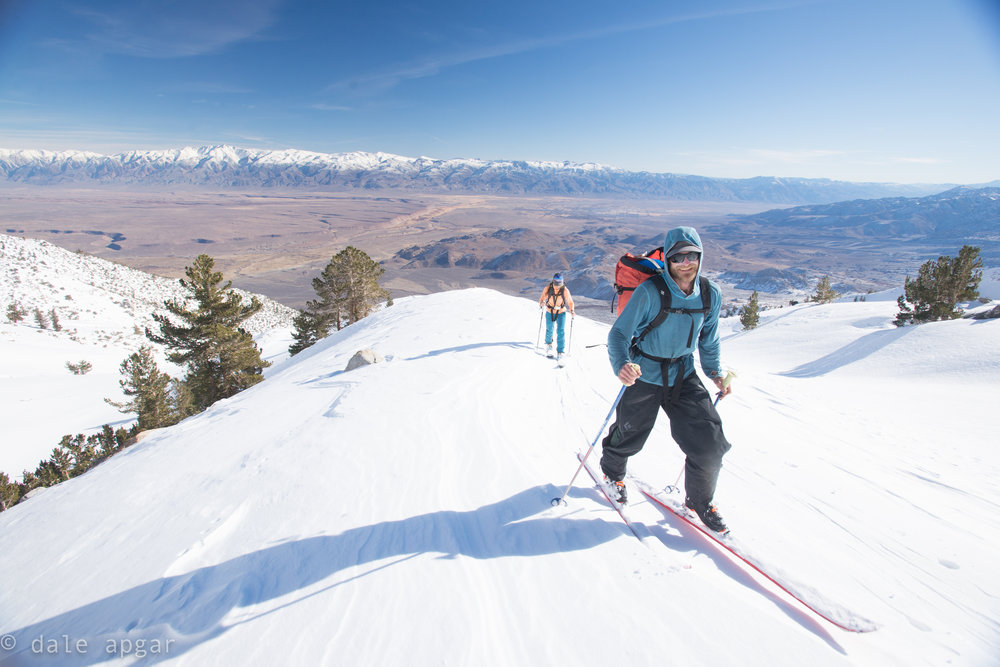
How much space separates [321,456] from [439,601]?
2681mm

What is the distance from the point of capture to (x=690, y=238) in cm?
309

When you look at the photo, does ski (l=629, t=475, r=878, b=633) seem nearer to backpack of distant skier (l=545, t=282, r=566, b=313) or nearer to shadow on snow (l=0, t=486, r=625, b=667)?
shadow on snow (l=0, t=486, r=625, b=667)

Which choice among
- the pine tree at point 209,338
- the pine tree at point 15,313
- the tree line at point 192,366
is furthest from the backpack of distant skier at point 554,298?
the pine tree at point 15,313

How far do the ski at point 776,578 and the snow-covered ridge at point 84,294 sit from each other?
183 ft

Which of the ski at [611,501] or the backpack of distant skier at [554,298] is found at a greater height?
the backpack of distant skier at [554,298]

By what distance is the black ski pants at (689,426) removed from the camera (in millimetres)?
3107

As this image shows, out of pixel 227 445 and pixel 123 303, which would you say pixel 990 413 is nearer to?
pixel 227 445

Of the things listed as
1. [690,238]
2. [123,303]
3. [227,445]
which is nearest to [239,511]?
[227,445]

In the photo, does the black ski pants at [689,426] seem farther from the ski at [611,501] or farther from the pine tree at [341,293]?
the pine tree at [341,293]

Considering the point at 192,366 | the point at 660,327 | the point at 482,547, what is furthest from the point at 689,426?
the point at 192,366

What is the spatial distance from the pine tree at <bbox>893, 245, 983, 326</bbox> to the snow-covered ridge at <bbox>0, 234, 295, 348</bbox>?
61.9m

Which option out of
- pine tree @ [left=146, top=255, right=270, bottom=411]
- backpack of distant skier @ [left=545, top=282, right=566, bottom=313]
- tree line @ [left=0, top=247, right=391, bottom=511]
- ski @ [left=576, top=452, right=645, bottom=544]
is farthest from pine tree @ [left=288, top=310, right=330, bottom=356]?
ski @ [left=576, top=452, right=645, bottom=544]

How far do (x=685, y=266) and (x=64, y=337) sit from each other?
67.2m

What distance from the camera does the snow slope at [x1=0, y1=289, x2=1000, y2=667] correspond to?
94.0 inches
